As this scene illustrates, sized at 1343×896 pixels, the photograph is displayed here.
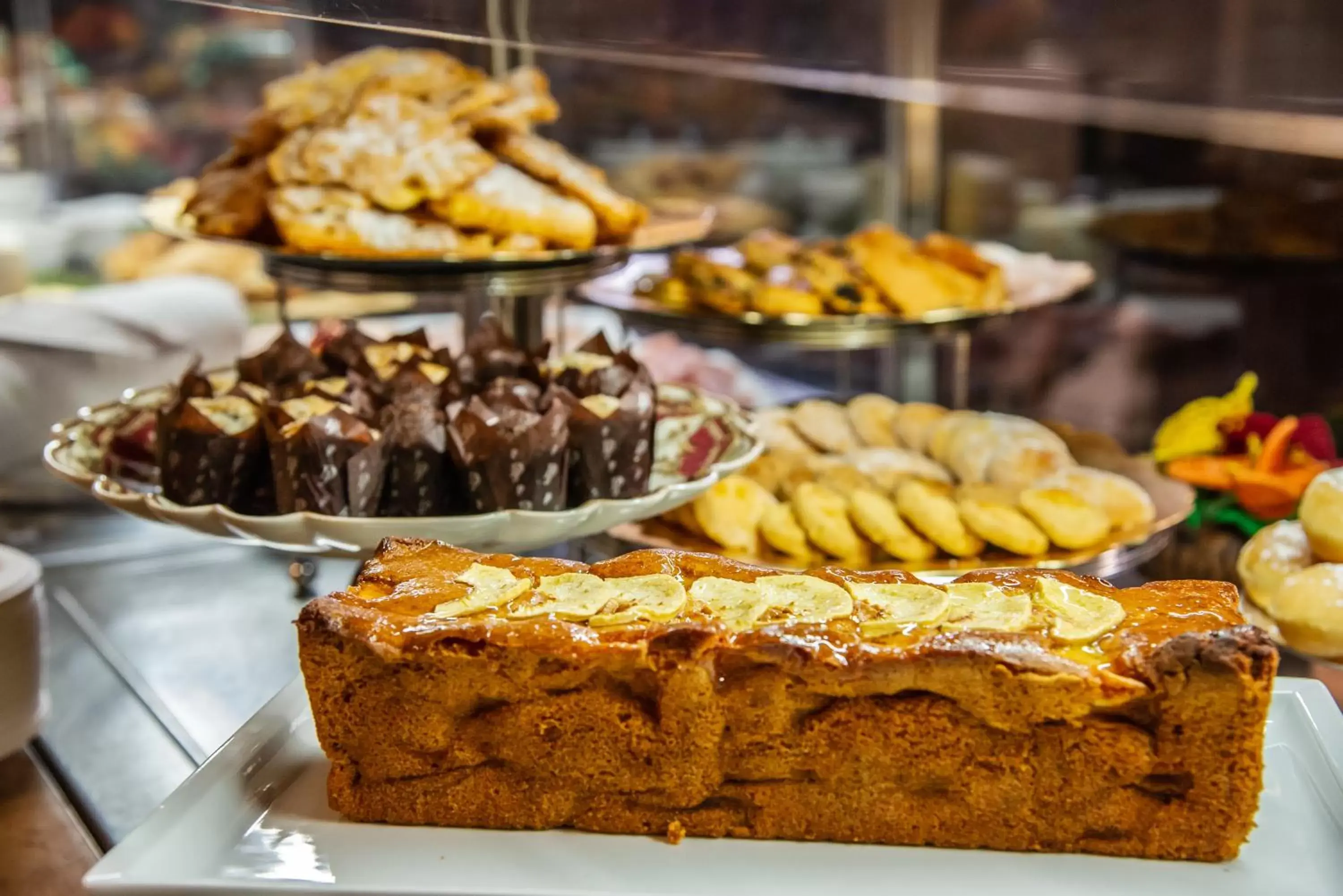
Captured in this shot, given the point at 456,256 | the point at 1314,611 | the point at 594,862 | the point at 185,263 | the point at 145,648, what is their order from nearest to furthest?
the point at 594,862, the point at 1314,611, the point at 456,256, the point at 145,648, the point at 185,263

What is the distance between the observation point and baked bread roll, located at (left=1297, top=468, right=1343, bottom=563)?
1.26m

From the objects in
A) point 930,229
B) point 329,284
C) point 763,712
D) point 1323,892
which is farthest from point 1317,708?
point 930,229

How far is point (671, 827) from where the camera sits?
889 mm

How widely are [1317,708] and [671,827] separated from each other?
0.49 meters

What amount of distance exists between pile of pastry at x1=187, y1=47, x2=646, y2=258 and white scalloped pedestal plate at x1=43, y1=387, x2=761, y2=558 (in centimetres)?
36

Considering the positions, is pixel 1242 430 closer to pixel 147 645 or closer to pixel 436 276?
pixel 436 276

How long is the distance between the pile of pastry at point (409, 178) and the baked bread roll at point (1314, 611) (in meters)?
0.79

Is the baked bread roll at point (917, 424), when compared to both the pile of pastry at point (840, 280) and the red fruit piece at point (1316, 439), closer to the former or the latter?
the pile of pastry at point (840, 280)

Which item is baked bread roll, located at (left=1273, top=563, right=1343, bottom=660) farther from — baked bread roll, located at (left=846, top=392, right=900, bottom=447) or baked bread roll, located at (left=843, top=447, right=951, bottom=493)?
baked bread roll, located at (left=846, top=392, right=900, bottom=447)

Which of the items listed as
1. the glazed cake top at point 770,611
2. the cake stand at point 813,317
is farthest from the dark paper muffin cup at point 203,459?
the cake stand at point 813,317

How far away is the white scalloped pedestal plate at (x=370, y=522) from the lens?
1103 mm

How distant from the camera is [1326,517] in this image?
127 centimetres

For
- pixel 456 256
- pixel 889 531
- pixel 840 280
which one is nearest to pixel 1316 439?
pixel 889 531

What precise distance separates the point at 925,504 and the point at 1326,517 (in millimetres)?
381
